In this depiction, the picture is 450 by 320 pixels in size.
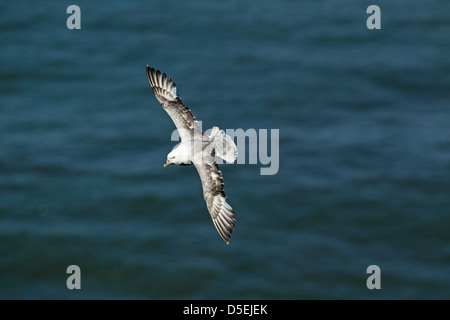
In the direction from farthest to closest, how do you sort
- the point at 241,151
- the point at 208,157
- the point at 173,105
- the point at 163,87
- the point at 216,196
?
the point at 241,151
the point at 163,87
the point at 173,105
the point at 208,157
the point at 216,196

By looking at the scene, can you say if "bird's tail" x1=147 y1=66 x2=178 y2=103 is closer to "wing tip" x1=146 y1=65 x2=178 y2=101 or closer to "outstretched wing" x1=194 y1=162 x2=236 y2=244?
"wing tip" x1=146 y1=65 x2=178 y2=101

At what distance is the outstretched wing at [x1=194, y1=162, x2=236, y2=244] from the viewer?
1636 cm

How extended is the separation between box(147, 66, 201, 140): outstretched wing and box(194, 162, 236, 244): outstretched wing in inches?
36.8

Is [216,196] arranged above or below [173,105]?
below

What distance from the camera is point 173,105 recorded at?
1780 centimetres

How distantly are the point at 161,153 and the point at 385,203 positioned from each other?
731 centimetres

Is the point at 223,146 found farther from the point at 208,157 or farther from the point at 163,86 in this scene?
the point at 163,86

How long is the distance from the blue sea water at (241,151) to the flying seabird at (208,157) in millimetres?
6404

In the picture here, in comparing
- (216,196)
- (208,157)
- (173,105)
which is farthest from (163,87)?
(216,196)

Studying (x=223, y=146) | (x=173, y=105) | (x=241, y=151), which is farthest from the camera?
(x=241, y=151)

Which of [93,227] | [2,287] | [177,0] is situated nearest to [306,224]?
[93,227]

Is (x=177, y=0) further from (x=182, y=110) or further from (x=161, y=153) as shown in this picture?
(x=182, y=110)

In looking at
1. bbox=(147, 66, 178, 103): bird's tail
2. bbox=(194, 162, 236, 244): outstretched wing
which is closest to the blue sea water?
bbox=(194, 162, 236, 244): outstretched wing

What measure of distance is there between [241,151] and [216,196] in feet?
30.2
